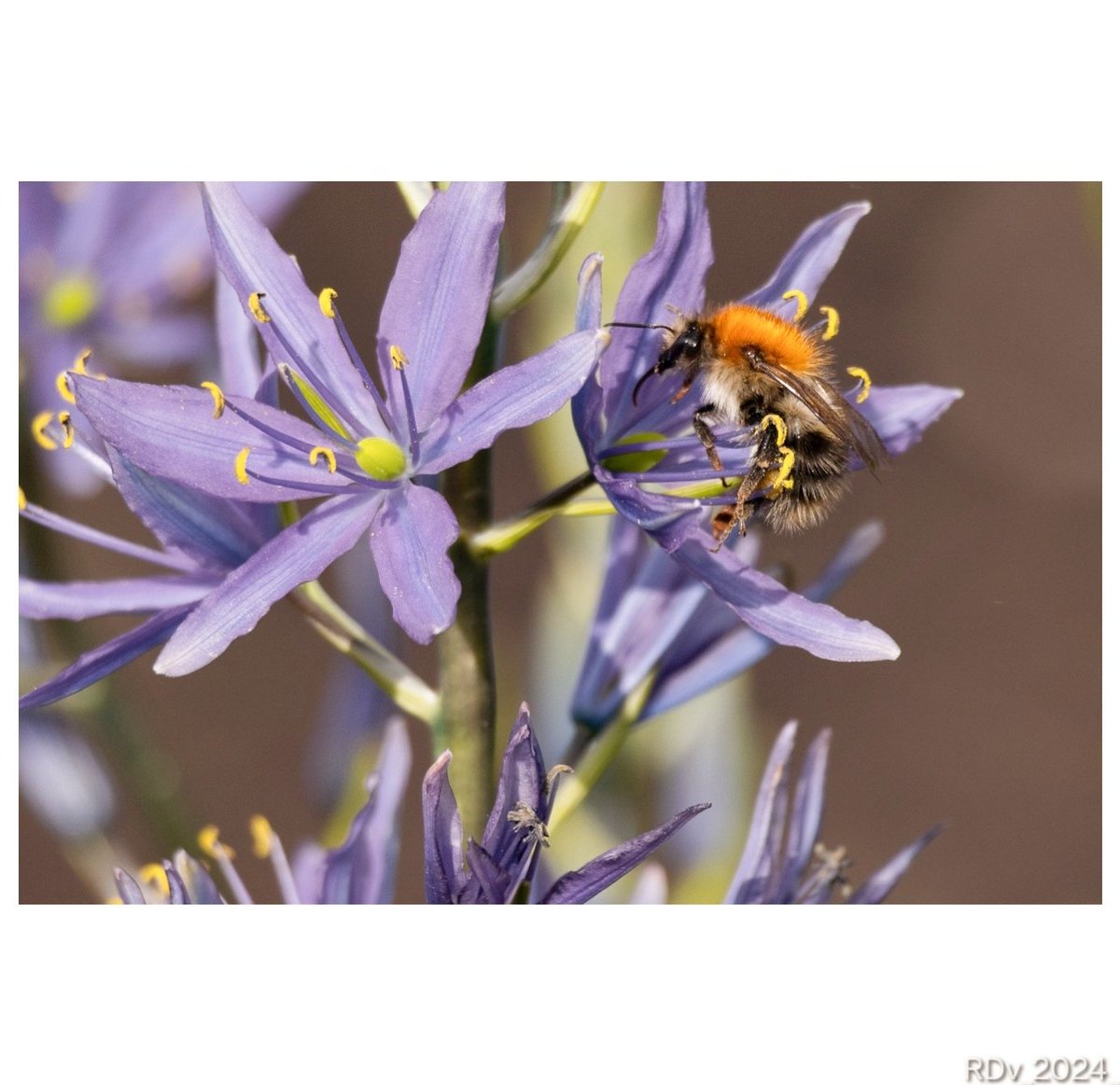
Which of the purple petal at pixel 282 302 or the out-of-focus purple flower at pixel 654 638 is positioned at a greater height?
the purple petal at pixel 282 302

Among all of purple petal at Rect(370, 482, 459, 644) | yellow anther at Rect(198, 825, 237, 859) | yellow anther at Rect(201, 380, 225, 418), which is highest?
yellow anther at Rect(201, 380, 225, 418)

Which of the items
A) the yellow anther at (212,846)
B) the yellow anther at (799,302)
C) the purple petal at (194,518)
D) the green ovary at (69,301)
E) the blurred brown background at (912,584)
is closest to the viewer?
the purple petal at (194,518)

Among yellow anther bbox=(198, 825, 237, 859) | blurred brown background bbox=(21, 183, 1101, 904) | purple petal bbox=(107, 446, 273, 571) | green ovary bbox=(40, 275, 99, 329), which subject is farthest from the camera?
green ovary bbox=(40, 275, 99, 329)

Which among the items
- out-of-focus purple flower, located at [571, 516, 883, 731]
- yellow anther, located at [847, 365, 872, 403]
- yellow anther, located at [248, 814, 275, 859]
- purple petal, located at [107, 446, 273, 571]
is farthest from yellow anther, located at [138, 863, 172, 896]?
yellow anther, located at [847, 365, 872, 403]

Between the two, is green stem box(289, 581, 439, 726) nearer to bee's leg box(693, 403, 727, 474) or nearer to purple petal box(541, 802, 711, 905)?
purple petal box(541, 802, 711, 905)

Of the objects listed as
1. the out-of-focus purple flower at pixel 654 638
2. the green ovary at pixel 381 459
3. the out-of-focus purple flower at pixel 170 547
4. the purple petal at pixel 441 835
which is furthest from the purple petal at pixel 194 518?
the out-of-focus purple flower at pixel 654 638

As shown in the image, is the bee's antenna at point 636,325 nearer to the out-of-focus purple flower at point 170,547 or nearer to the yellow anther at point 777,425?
the yellow anther at point 777,425
